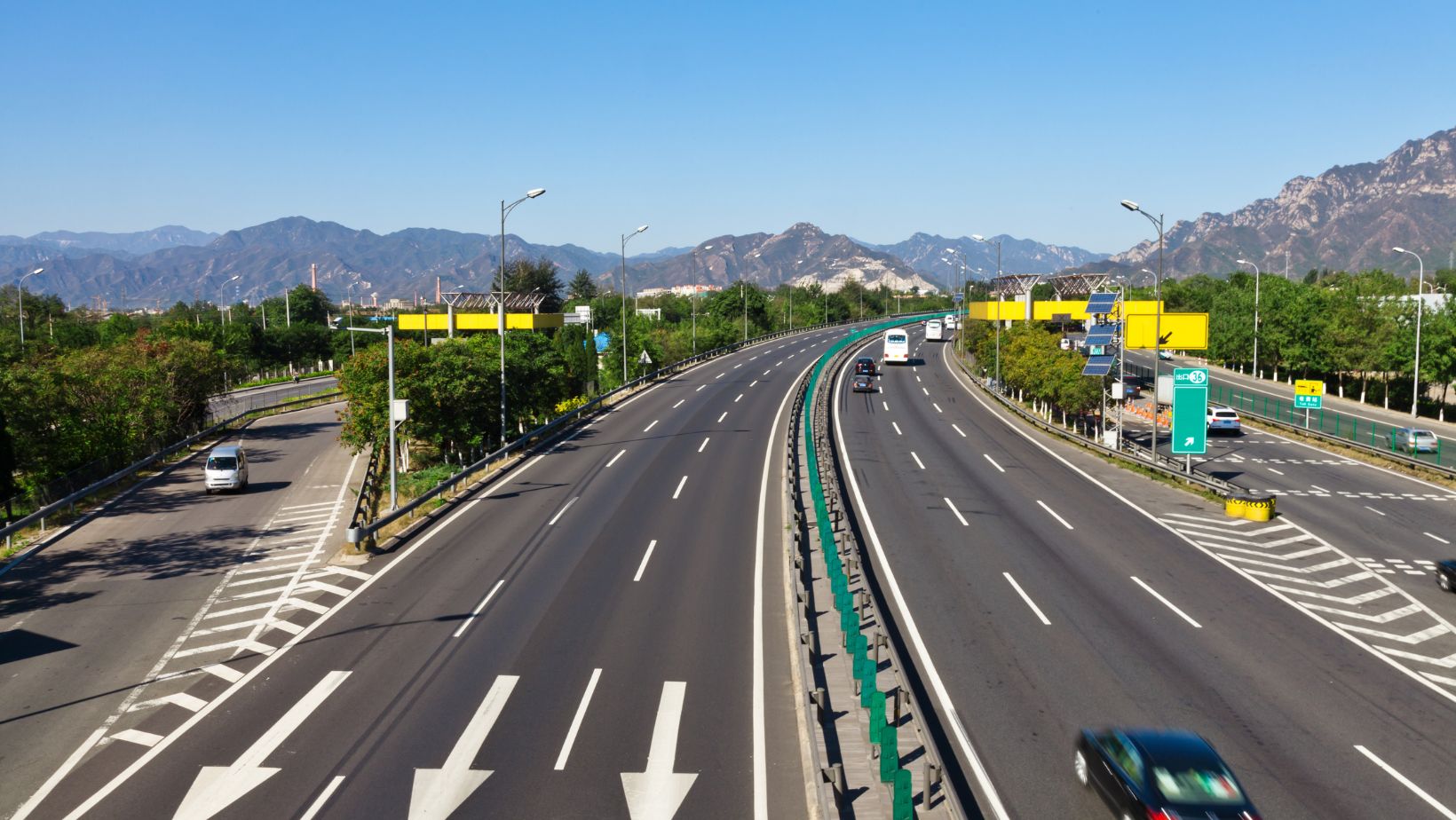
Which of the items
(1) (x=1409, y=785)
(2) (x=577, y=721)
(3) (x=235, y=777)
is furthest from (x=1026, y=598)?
(3) (x=235, y=777)

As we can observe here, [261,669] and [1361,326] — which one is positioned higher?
[1361,326]

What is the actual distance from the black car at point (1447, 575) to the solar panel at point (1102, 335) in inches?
853

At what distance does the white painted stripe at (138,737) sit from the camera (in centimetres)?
1491

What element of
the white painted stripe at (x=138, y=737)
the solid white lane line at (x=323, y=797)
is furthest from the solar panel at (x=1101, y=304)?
the white painted stripe at (x=138, y=737)

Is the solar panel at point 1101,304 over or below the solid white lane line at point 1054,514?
over

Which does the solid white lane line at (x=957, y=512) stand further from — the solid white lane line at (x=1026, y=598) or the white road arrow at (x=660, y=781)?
the white road arrow at (x=660, y=781)

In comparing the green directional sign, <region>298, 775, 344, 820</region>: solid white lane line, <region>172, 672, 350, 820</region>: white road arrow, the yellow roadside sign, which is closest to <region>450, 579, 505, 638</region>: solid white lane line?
<region>172, 672, 350, 820</region>: white road arrow

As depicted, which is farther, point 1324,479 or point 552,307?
point 552,307

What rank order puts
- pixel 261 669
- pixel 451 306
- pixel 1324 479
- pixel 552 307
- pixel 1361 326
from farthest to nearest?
pixel 552 307, pixel 451 306, pixel 1361 326, pixel 1324 479, pixel 261 669

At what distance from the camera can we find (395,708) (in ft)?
52.0

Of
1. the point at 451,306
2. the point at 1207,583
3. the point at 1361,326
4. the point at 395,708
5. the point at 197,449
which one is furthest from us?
the point at 451,306

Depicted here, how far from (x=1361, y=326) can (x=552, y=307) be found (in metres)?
120

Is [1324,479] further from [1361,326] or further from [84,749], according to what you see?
[84,749]

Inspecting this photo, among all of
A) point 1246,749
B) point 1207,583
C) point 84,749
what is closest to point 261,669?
point 84,749
